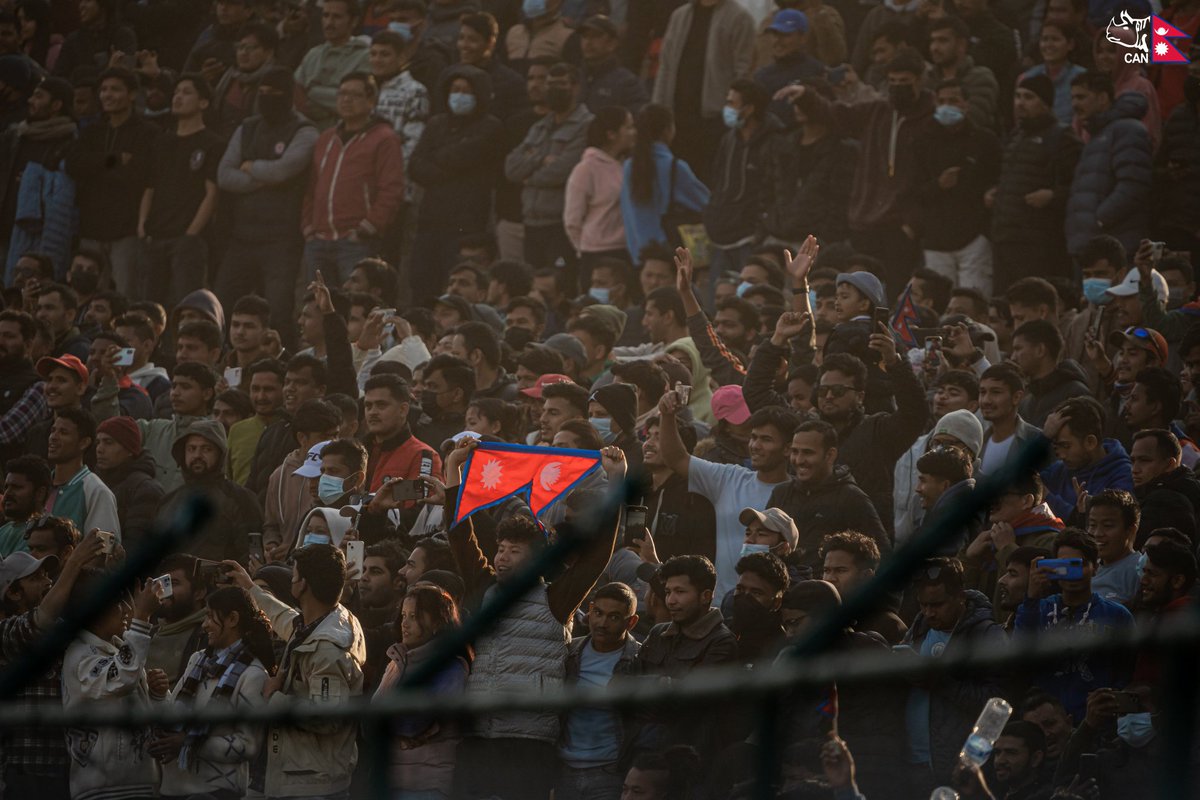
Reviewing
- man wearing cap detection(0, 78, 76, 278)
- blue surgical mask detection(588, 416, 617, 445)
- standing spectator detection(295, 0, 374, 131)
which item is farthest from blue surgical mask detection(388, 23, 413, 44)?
blue surgical mask detection(588, 416, 617, 445)

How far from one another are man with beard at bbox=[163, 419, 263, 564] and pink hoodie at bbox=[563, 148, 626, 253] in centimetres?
423

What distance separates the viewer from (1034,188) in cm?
1183

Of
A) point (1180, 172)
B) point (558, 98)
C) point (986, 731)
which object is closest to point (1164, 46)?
point (1180, 172)

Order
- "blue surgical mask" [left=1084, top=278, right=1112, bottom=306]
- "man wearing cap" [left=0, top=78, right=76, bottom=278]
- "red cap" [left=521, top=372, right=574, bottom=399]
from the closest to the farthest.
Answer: "red cap" [left=521, top=372, right=574, bottom=399] < "blue surgical mask" [left=1084, top=278, right=1112, bottom=306] < "man wearing cap" [left=0, top=78, right=76, bottom=278]

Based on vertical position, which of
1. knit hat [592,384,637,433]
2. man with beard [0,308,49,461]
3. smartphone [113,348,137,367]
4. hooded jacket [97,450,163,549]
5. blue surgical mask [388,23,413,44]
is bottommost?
man with beard [0,308,49,461]

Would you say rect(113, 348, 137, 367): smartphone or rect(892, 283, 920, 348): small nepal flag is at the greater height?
rect(892, 283, 920, 348): small nepal flag

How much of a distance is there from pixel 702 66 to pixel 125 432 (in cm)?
596

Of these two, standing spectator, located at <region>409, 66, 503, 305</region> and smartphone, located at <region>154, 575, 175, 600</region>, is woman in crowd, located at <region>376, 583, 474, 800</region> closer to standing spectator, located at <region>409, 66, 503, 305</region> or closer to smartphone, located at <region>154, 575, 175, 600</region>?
smartphone, located at <region>154, 575, 175, 600</region>

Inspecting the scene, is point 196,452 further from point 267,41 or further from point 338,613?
point 267,41

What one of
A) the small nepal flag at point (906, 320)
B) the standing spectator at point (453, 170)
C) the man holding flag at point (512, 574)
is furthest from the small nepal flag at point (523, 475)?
the standing spectator at point (453, 170)

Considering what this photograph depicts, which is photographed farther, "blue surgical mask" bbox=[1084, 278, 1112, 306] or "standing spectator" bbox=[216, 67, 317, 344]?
"standing spectator" bbox=[216, 67, 317, 344]

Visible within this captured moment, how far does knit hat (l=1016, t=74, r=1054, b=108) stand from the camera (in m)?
11.7

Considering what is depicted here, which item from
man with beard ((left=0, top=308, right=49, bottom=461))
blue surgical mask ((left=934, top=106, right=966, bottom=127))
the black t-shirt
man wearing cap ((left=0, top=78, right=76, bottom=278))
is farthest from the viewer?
man wearing cap ((left=0, top=78, right=76, bottom=278))

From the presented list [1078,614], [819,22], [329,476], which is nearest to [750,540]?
[1078,614]
